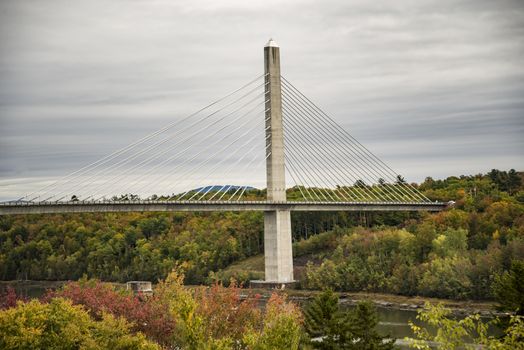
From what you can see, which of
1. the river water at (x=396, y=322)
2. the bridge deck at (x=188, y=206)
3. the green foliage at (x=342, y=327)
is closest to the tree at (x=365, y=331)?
the green foliage at (x=342, y=327)

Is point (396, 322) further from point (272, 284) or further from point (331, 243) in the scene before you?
point (331, 243)

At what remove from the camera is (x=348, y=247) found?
7369 centimetres

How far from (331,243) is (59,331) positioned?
5287 cm

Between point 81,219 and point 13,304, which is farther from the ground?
point 81,219

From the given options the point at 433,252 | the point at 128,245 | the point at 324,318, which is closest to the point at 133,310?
the point at 324,318

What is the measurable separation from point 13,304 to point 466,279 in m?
32.4

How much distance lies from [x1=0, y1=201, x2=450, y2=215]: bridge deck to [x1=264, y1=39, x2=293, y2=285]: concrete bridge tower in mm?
1150

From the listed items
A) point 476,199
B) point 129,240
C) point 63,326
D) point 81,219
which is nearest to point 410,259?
point 476,199

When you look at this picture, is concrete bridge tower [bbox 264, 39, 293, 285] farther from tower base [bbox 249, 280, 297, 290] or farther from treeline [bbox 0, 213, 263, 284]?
treeline [bbox 0, 213, 263, 284]

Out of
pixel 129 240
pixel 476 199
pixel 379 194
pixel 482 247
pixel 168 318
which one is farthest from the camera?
pixel 129 240

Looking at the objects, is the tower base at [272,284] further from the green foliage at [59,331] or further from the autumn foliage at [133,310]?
the green foliage at [59,331]

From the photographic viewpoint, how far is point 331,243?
260ft

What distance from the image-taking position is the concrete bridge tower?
67.2 metres

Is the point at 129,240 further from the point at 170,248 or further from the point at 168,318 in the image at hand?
the point at 168,318
